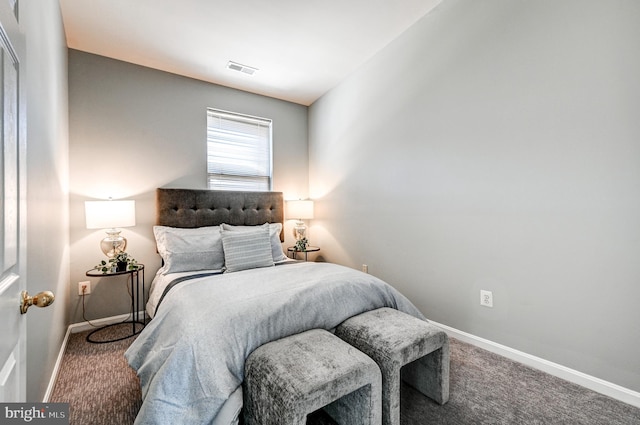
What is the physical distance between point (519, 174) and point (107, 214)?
11.0 ft

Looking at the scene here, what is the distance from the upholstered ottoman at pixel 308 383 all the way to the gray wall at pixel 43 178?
107cm

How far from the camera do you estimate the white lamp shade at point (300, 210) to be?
3850mm

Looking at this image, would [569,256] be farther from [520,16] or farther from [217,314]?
[217,314]

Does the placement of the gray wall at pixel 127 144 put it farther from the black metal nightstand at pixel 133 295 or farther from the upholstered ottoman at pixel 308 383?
the upholstered ottoman at pixel 308 383

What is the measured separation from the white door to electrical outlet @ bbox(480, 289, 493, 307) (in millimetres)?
2538

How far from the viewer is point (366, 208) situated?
3229 millimetres

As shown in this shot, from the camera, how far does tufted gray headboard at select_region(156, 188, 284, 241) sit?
3.07 meters

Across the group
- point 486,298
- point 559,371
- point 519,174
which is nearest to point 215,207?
point 486,298

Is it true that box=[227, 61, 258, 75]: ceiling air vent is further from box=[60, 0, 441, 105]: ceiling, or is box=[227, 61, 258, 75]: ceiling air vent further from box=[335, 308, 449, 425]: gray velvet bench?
box=[335, 308, 449, 425]: gray velvet bench

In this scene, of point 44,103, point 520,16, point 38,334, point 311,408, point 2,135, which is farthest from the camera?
point 520,16

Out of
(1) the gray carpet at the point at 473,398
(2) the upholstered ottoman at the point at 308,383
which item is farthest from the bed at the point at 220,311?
(1) the gray carpet at the point at 473,398

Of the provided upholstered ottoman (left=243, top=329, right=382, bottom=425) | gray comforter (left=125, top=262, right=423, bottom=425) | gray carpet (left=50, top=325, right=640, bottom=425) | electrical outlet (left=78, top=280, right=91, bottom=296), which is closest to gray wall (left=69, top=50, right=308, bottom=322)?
electrical outlet (left=78, top=280, right=91, bottom=296)

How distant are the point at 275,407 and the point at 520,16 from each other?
9.26 feet

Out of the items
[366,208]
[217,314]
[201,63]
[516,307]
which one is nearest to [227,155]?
[201,63]
